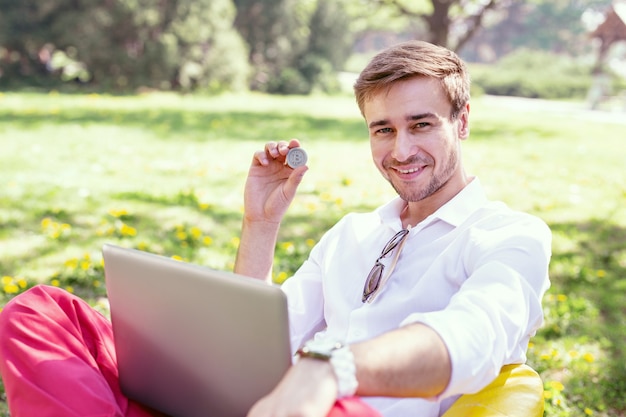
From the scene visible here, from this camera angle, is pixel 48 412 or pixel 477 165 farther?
pixel 477 165

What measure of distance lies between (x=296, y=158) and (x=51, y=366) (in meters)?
1.01

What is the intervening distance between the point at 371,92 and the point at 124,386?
108cm

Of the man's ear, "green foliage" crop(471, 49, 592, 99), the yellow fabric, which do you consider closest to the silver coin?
the man's ear

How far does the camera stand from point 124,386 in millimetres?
1792

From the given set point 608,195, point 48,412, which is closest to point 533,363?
point 48,412

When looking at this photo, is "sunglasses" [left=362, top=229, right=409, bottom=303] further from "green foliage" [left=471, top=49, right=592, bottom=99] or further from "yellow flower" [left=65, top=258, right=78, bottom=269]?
"green foliage" [left=471, top=49, right=592, bottom=99]

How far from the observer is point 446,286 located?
1813mm

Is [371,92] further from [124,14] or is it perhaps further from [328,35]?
[328,35]

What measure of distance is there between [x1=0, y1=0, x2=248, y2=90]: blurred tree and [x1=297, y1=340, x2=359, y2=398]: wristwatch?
14151 millimetres

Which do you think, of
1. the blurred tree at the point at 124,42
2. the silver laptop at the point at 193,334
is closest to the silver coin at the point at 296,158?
the silver laptop at the point at 193,334

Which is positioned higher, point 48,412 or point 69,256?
point 48,412

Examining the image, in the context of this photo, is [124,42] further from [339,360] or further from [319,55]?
[339,360]

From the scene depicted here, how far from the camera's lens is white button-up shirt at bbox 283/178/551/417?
1.43 meters

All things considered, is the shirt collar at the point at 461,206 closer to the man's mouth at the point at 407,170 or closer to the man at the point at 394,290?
the man at the point at 394,290
